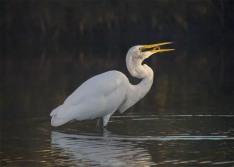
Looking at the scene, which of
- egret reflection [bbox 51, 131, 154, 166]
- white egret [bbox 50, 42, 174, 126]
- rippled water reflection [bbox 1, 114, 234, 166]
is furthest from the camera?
white egret [bbox 50, 42, 174, 126]

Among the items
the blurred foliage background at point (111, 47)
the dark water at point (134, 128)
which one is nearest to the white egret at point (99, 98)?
the dark water at point (134, 128)

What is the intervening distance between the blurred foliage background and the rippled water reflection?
1.58 metres

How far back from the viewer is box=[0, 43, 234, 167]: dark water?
11.2 meters

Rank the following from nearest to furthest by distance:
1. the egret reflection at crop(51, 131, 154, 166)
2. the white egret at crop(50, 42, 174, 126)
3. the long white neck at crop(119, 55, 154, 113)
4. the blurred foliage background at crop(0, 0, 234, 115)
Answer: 1. the egret reflection at crop(51, 131, 154, 166)
2. the white egret at crop(50, 42, 174, 126)
3. the long white neck at crop(119, 55, 154, 113)
4. the blurred foliage background at crop(0, 0, 234, 115)

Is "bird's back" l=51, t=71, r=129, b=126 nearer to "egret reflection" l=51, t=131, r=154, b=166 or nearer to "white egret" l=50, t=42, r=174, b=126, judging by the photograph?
"white egret" l=50, t=42, r=174, b=126

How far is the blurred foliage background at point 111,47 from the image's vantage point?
1875cm

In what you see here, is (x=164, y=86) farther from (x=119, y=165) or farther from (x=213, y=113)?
(x=119, y=165)

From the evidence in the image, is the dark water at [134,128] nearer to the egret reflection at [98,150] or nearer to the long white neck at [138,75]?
the egret reflection at [98,150]

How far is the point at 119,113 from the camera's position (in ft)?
50.7

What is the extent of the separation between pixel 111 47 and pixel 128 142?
26.6 meters

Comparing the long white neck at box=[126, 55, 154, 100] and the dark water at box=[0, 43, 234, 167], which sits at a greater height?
the long white neck at box=[126, 55, 154, 100]

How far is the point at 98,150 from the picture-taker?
11766 millimetres

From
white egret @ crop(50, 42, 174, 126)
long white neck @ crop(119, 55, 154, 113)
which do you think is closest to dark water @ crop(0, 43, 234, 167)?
white egret @ crop(50, 42, 174, 126)

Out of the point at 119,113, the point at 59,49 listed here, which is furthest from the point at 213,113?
the point at 59,49
